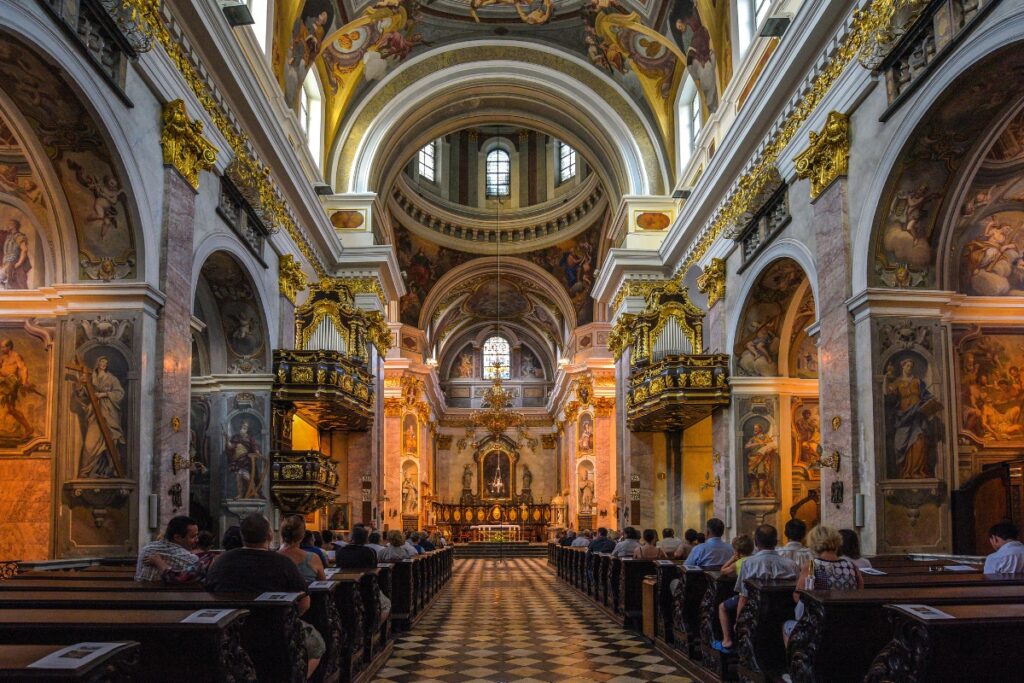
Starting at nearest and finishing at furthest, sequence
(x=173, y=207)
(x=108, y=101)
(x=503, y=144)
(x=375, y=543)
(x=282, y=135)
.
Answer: (x=108, y=101) → (x=173, y=207) → (x=375, y=543) → (x=282, y=135) → (x=503, y=144)

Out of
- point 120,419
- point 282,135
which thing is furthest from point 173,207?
point 282,135

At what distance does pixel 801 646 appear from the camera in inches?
201

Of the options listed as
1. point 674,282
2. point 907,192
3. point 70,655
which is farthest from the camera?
point 674,282

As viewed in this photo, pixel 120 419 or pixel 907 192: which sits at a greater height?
pixel 907 192

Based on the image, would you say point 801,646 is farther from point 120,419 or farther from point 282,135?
point 282,135

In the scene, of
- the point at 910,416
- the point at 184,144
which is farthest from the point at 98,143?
the point at 910,416

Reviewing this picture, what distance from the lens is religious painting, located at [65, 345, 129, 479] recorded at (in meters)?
8.93

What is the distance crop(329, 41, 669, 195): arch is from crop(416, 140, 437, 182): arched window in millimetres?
11204

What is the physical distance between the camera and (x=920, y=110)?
8.64 metres

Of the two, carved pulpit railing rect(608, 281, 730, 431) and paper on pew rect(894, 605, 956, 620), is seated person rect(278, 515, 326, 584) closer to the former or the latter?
paper on pew rect(894, 605, 956, 620)

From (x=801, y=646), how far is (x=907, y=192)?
5771 millimetres

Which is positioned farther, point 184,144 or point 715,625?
point 184,144

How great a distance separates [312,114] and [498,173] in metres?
16.4

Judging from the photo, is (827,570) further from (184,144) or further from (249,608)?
(184,144)
